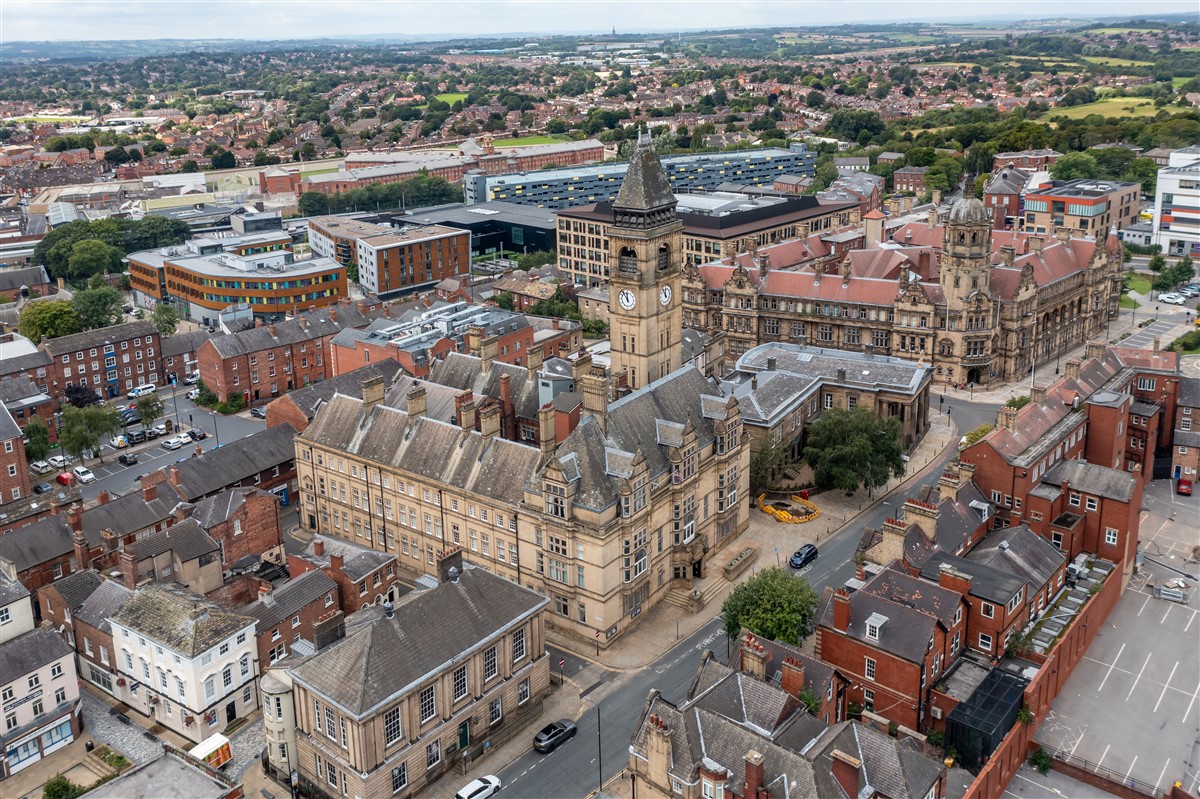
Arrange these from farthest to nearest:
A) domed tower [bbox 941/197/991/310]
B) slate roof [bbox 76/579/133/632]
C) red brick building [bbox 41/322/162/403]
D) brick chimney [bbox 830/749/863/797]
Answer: red brick building [bbox 41/322/162/403]
domed tower [bbox 941/197/991/310]
slate roof [bbox 76/579/133/632]
brick chimney [bbox 830/749/863/797]

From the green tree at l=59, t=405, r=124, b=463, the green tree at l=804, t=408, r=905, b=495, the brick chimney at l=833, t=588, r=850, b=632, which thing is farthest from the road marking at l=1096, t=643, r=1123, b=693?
the green tree at l=59, t=405, r=124, b=463

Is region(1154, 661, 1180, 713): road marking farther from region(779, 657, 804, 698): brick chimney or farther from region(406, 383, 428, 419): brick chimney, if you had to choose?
region(406, 383, 428, 419): brick chimney

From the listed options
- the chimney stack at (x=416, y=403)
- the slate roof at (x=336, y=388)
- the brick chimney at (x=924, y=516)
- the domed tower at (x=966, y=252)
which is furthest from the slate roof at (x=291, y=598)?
the domed tower at (x=966, y=252)

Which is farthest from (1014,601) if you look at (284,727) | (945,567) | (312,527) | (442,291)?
(442,291)

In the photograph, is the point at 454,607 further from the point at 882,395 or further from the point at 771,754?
the point at 882,395

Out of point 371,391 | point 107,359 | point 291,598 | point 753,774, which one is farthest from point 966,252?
point 107,359

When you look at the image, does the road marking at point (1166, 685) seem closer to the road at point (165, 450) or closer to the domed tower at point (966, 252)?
the domed tower at point (966, 252)
